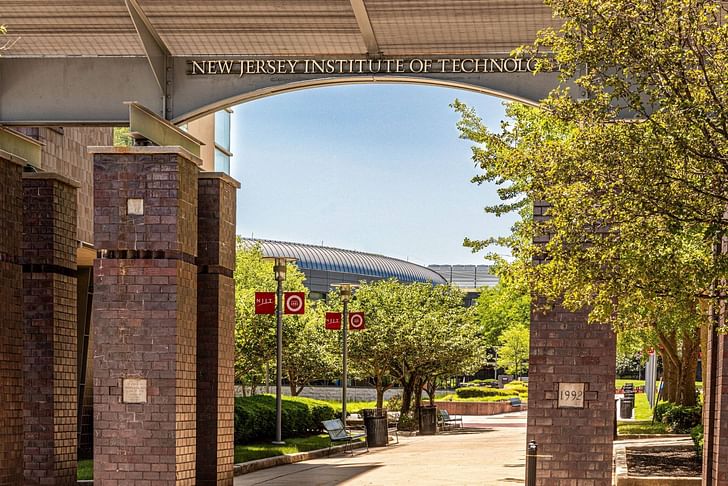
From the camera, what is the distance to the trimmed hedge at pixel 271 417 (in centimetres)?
2742

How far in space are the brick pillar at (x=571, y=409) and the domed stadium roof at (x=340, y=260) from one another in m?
71.2

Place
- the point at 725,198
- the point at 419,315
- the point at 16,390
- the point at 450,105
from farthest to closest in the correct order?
the point at 419,315, the point at 450,105, the point at 16,390, the point at 725,198

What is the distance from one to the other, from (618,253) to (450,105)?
13222 millimetres

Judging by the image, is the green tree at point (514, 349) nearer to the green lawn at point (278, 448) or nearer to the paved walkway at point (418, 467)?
the paved walkway at point (418, 467)

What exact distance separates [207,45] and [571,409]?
6892 millimetres

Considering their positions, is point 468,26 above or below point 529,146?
above

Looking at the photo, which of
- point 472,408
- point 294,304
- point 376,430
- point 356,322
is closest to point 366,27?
point 294,304

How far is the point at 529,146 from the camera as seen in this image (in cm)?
1404

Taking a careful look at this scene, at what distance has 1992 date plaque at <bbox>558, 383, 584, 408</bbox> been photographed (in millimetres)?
15852

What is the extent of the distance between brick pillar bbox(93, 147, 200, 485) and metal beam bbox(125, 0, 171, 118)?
4.55 feet

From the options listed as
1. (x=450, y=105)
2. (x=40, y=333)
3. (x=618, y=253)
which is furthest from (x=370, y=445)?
(x=618, y=253)

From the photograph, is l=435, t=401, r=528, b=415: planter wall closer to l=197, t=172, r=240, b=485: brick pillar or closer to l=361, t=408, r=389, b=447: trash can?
l=361, t=408, r=389, b=447: trash can

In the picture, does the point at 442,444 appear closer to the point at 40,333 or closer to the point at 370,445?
the point at 370,445

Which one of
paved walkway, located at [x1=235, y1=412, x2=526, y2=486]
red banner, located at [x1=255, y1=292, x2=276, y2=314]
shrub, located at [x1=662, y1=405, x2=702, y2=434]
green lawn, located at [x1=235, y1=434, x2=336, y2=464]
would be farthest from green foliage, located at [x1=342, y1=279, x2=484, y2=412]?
red banner, located at [x1=255, y1=292, x2=276, y2=314]
